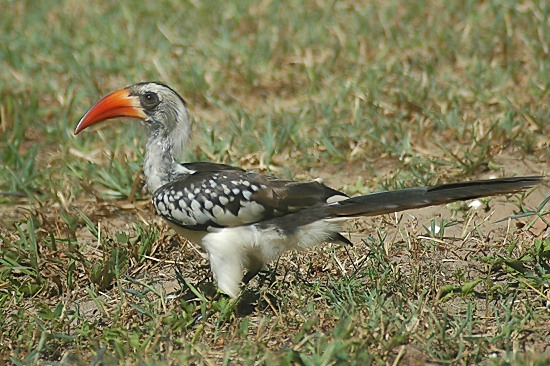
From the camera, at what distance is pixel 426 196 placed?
328 centimetres

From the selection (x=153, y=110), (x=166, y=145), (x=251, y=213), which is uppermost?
(x=153, y=110)

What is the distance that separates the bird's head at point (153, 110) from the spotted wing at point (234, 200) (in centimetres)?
40

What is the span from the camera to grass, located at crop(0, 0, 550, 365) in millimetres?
3193

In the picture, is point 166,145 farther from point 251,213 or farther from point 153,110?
point 251,213

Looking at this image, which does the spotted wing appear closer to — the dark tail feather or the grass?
the dark tail feather

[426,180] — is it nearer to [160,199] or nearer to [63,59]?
[160,199]

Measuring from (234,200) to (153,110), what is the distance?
697 mm

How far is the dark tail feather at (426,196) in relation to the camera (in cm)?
320

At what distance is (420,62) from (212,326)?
3.17 meters

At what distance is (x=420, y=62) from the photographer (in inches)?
231

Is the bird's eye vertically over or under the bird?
over

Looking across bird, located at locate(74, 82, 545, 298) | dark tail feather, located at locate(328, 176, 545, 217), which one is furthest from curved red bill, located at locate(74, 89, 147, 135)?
dark tail feather, located at locate(328, 176, 545, 217)

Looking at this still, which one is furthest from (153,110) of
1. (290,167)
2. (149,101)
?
(290,167)

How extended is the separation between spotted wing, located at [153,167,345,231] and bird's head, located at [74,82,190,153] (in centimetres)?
40
